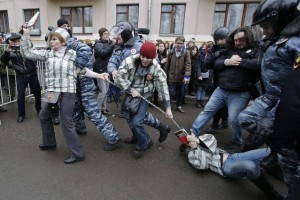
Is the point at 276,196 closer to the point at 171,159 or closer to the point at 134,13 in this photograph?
the point at 171,159

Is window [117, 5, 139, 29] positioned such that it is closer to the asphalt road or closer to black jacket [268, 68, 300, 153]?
the asphalt road

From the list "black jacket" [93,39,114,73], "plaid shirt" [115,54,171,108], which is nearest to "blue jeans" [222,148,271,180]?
"plaid shirt" [115,54,171,108]

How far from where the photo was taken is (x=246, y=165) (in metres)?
2.34

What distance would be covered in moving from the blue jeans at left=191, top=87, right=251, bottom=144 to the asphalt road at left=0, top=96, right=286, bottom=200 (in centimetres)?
70

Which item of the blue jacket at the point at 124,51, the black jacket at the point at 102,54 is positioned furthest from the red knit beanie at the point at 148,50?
the black jacket at the point at 102,54

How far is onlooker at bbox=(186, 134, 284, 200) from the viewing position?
234cm

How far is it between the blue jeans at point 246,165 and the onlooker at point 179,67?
2879 millimetres

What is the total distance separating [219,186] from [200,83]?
341cm

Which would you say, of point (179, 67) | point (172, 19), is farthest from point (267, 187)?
point (172, 19)

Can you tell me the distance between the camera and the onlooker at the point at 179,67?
5.34m

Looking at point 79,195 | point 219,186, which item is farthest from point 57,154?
point 219,186

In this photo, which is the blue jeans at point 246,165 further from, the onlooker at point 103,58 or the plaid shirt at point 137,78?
the onlooker at point 103,58

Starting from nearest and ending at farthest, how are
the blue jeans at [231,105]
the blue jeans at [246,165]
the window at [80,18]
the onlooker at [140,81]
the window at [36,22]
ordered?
1. the blue jeans at [246,165]
2. the onlooker at [140,81]
3. the blue jeans at [231,105]
4. the window at [80,18]
5. the window at [36,22]

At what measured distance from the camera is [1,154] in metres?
3.17
